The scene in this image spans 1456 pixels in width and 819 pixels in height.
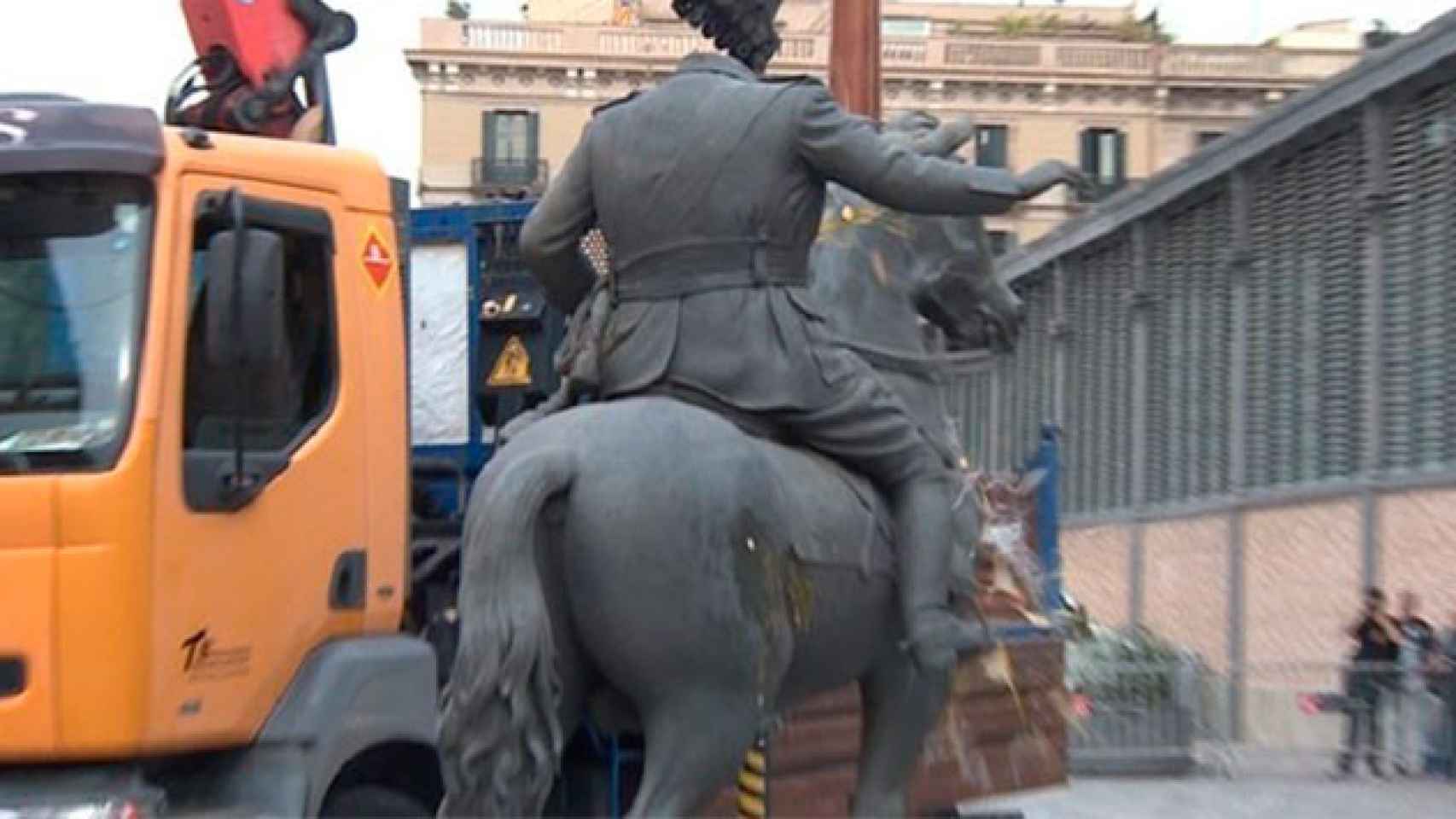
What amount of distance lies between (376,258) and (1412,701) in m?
13.7

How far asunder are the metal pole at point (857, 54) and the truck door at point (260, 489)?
6.30 meters

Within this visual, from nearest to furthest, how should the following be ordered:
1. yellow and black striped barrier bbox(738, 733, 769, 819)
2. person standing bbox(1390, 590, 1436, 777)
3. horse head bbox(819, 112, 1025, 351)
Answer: horse head bbox(819, 112, 1025, 351) → yellow and black striped barrier bbox(738, 733, 769, 819) → person standing bbox(1390, 590, 1436, 777)

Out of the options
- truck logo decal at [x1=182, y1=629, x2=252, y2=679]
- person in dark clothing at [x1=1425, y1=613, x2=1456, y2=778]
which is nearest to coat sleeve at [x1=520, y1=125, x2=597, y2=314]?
truck logo decal at [x1=182, y1=629, x2=252, y2=679]

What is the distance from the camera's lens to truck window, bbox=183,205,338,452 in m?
7.21

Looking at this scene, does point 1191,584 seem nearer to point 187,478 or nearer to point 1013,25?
point 187,478

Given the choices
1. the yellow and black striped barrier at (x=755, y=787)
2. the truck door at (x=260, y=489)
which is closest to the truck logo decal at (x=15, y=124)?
the truck door at (x=260, y=489)

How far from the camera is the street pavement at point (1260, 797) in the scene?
15.6 meters

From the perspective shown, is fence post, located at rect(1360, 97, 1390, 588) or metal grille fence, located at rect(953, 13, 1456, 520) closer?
metal grille fence, located at rect(953, 13, 1456, 520)

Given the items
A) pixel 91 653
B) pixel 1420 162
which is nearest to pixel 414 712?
pixel 91 653

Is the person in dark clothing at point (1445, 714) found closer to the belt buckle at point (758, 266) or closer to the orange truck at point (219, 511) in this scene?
the orange truck at point (219, 511)

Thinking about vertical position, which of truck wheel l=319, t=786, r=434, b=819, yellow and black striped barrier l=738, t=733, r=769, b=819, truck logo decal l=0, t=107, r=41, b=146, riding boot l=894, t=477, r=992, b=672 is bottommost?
truck wheel l=319, t=786, r=434, b=819

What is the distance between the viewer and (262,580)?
7.45 m

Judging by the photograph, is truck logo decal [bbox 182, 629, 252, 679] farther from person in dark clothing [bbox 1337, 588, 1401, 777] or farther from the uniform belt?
person in dark clothing [bbox 1337, 588, 1401, 777]

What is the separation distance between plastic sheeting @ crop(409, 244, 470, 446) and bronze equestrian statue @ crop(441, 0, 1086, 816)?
2.89 meters
